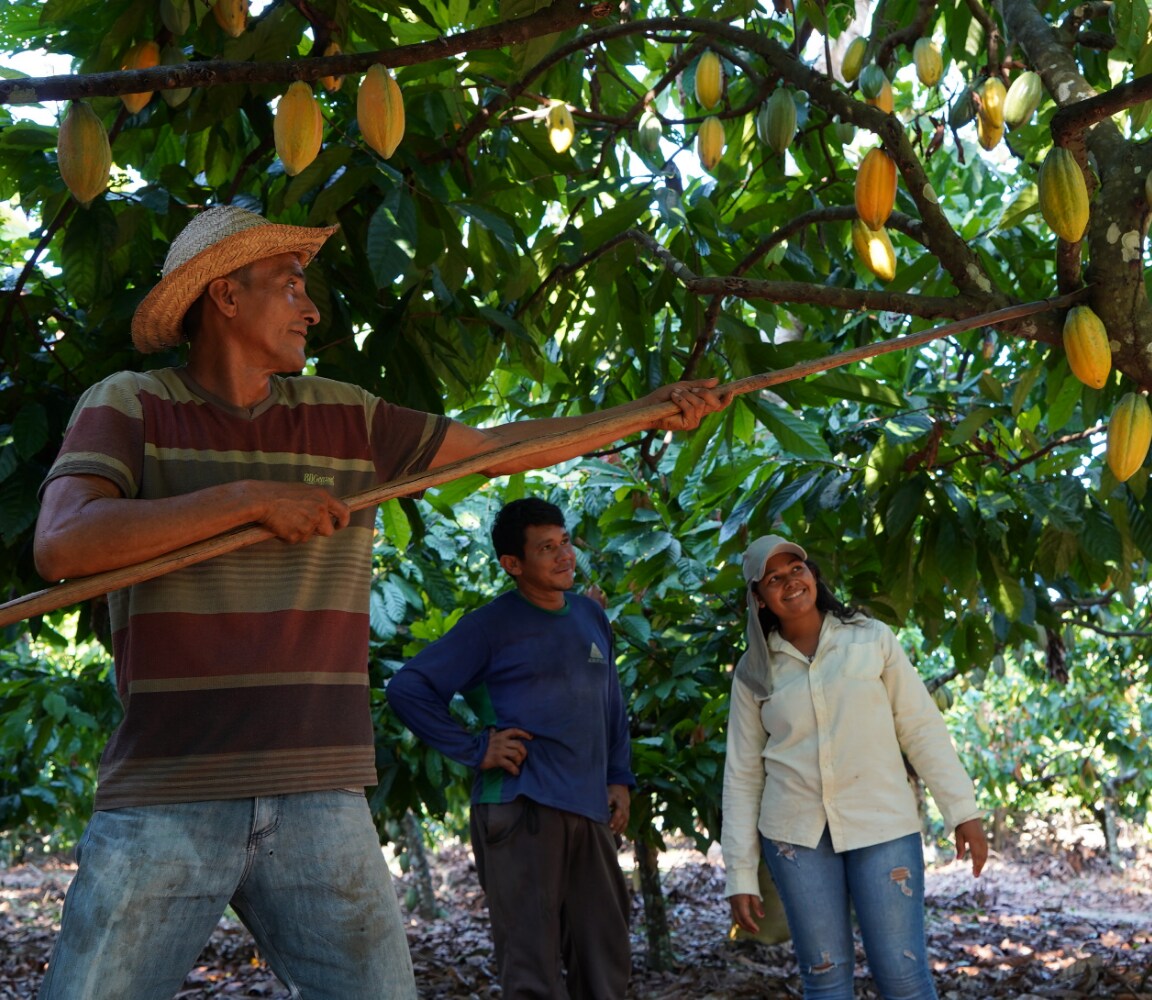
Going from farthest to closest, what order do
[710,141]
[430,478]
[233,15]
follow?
[710,141] → [233,15] → [430,478]

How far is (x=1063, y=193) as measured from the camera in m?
1.73

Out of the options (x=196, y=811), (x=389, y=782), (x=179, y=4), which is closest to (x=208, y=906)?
(x=196, y=811)

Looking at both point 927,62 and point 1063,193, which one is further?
point 927,62

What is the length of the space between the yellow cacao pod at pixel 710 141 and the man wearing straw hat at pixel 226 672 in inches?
52.8

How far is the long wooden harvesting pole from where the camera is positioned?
129 cm

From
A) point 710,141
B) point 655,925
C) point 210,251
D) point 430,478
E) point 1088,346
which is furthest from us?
point 655,925

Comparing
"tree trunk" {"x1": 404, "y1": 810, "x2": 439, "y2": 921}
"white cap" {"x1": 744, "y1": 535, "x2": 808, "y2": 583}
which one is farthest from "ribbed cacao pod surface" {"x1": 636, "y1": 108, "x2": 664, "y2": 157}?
"tree trunk" {"x1": 404, "y1": 810, "x2": 439, "y2": 921}

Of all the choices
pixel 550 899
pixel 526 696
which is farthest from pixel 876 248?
pixel 550 899

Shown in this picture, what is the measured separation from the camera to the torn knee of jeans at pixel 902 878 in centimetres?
246

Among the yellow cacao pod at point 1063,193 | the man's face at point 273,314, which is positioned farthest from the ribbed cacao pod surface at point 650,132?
the man's face at point 273,314

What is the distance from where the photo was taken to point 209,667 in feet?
4.89

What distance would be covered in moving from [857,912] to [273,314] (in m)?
1.62

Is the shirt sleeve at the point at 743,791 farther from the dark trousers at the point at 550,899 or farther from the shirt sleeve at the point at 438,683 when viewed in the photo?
the shirt sleeve at the point at 438,683

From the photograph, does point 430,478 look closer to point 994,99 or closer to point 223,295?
point 223,295
